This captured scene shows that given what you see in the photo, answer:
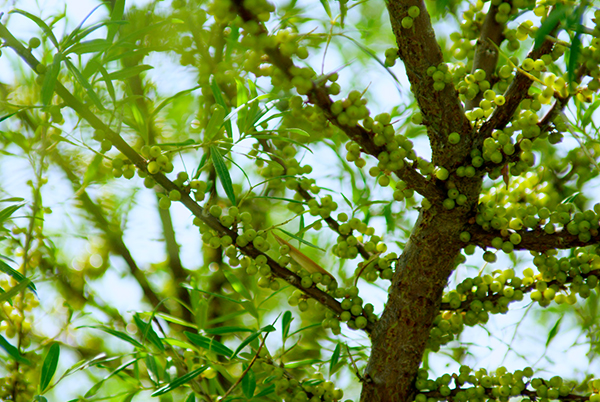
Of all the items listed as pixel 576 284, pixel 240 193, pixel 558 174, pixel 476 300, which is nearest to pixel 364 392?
pixel 476 300

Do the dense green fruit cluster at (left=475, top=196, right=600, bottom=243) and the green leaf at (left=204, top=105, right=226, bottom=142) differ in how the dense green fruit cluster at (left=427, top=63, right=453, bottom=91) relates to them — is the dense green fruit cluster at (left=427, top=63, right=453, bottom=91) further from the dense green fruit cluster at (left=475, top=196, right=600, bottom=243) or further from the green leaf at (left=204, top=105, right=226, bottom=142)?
the green leaf at (left=204, top=105, right=226, bottom=142)

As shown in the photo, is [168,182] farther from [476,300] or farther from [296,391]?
[476,300]

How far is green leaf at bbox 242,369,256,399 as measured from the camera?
42.0 inches

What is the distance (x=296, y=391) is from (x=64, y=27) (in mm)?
988

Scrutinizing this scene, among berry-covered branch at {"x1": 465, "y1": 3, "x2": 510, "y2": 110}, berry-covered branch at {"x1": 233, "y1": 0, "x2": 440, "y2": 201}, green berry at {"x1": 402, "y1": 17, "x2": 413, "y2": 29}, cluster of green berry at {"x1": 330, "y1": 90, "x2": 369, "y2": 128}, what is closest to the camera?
berry-covered branch at {"x1": 233, "y1": 0, "x2": 440, "y2": 201}

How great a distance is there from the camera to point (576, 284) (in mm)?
1115

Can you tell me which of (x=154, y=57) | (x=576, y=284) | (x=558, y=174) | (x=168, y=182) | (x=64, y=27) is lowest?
(x=168, y=182)

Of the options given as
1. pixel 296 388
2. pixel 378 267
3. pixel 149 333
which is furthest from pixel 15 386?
pixel 378 267

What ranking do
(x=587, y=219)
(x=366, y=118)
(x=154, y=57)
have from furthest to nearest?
(x=154, y=57)
(x=587, y=219)
(x=366, y=118)

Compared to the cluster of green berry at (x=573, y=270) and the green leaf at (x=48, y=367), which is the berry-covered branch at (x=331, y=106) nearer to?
the cluster of green berry at (x=573, y=270)

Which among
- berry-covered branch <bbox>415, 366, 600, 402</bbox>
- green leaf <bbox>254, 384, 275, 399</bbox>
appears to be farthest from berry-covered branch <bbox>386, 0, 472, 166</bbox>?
green leaf <bbox>254, 384, 275, 399</bbox>

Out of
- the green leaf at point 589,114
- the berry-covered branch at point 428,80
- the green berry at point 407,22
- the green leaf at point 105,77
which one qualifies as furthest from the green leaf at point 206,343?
the green leaf at point 589,114

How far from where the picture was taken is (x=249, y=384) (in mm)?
1077

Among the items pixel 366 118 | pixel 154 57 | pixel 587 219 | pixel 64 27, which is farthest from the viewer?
pixel 154 57
